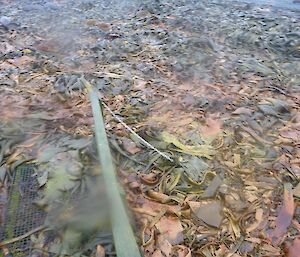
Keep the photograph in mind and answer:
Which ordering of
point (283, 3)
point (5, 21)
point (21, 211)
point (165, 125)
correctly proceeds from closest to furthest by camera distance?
point (21, 211), point (165, 125), point (5, 21), point (283, 3)

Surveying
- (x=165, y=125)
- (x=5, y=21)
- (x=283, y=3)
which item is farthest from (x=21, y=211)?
(x=283, y=3)

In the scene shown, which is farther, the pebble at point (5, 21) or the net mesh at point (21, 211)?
the pebble at point (5, 21)

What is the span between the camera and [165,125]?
2.86 metres

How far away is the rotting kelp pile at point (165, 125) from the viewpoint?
78.6 inches

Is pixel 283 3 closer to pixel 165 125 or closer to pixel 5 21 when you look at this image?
pixel 165 125

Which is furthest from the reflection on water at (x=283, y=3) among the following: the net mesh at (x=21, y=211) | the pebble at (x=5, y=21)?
the net mesh at (x=21, y=211)

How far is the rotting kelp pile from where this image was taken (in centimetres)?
200

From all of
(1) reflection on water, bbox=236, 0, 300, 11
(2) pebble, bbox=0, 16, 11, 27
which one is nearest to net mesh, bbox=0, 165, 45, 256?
(2) pebble, bbox=0, 16, 11, 27

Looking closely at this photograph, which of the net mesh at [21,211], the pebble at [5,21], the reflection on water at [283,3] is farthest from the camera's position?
the reflection on water at [283,3]

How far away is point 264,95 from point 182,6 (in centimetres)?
275

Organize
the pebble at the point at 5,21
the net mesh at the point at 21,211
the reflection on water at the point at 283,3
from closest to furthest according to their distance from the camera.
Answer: the net mesh at the point at 21,211 → the pebble at the point at 5,21 → the reflection on water at the point at 283,3

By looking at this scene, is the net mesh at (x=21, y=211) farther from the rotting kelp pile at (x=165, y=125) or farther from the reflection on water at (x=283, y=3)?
the reflection on water at (x=283, y=3)

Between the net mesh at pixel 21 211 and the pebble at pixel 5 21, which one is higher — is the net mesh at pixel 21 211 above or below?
above

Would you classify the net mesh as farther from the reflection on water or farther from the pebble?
the reflection on water
